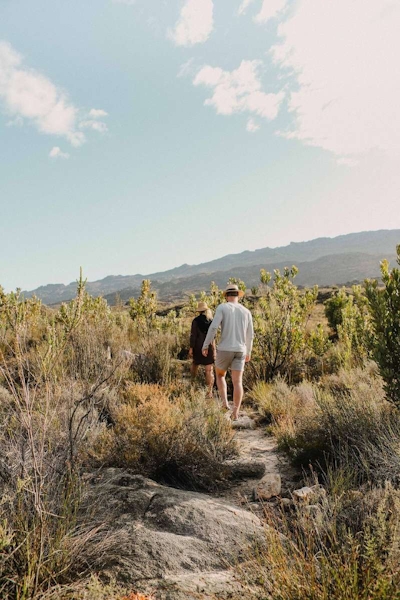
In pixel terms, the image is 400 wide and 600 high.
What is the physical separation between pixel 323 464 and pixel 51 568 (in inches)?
122

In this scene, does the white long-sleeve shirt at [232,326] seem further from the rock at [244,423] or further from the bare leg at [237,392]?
the rock at [244,423]

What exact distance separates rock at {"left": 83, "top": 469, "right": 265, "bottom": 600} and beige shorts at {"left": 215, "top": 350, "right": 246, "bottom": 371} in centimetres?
332

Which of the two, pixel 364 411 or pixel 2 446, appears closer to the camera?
pixel 2 446

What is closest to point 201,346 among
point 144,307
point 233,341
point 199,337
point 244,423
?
point 199,337

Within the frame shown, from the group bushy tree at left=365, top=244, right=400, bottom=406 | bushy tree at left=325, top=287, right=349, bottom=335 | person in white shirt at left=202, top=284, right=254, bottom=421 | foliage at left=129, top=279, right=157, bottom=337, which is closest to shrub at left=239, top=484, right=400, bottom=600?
bushy tree at left=365, top=244, right=400, bottom=406

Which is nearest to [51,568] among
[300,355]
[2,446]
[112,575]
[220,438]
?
[112,575]

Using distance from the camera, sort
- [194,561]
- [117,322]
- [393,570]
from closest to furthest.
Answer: [393,570] < [194,561] < [117,322]

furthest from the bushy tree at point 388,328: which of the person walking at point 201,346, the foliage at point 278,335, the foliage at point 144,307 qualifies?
the foliage at point 144,307

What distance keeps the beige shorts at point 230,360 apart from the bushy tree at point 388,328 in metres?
2.39

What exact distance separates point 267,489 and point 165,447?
3.70 feet

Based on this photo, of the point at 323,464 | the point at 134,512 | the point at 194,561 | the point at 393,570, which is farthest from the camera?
the point at 323,464

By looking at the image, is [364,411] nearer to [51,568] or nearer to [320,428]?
[320,428]

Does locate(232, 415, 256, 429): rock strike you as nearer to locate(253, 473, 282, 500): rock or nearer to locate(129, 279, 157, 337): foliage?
locate(253, 473, 282, 500): rock

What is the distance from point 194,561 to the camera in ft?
8.41
